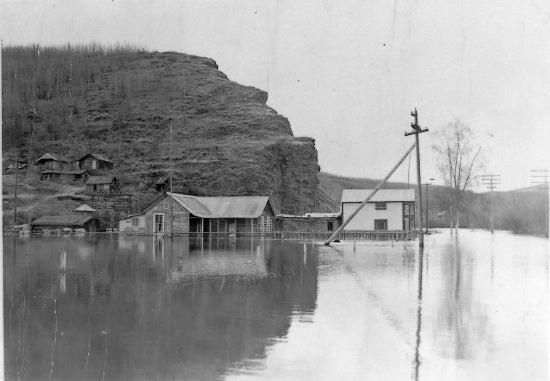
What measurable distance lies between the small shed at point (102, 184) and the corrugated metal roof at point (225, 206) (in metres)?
4.43

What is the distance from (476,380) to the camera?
444 cm

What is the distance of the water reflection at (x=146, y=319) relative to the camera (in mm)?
4812

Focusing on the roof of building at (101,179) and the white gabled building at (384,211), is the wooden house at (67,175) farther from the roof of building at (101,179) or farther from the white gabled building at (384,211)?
the white gabled building at (384,211)

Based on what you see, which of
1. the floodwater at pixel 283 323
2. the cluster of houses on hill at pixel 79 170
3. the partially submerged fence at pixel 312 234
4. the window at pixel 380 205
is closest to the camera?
the floodwater at pixel 283 323

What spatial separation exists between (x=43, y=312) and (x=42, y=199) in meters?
23.1

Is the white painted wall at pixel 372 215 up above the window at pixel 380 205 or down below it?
below

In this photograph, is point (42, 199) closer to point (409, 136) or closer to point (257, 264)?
point (257, 264)

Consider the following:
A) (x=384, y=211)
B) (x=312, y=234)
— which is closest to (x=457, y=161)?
(x=384, y=211)

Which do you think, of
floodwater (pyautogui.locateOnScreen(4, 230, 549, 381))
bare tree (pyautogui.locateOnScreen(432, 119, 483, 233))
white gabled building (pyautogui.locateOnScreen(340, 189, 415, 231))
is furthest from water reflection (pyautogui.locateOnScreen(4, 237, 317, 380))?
white gabled building (pyautogui.locateOnScreen(340, 189, 415, 231))

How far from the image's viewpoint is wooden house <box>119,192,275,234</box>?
2945cm

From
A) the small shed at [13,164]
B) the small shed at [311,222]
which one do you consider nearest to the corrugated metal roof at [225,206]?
the small shed at [311,222]

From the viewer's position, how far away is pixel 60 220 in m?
27.8

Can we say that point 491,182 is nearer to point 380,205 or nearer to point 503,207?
point 503,207

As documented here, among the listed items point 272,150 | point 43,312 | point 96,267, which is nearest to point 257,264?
point 96,267
